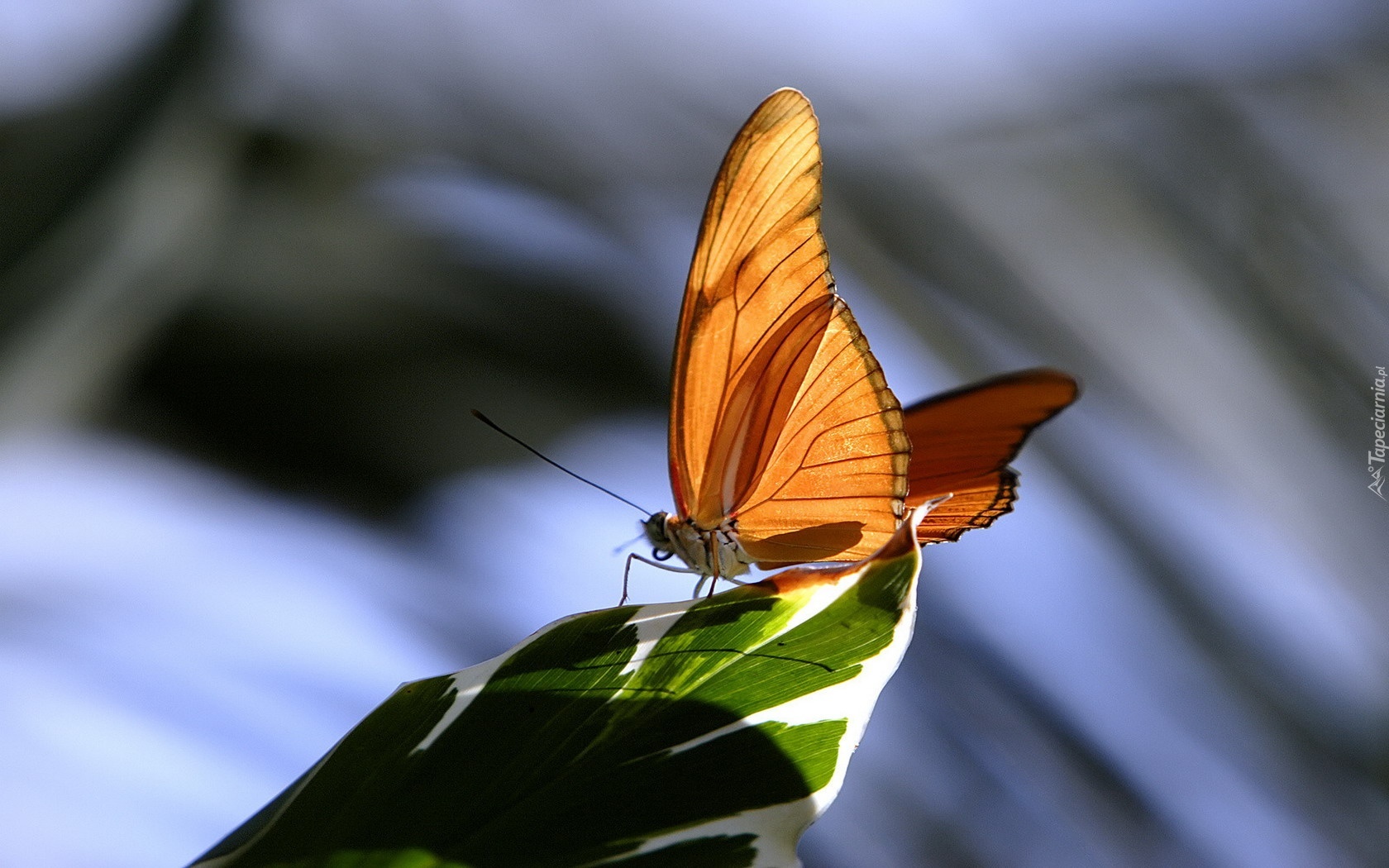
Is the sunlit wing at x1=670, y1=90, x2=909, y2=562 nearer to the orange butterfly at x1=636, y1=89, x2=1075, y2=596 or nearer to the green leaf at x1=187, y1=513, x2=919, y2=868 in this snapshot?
the orange butterfly at x1=636, y1=89, x2=1075, y2=596

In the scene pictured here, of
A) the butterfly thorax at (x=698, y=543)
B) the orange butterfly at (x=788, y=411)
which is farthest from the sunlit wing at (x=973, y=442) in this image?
the butterfly thorax at (x=698, y=543)

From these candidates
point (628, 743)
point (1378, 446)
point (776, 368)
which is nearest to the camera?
point (628, 743)

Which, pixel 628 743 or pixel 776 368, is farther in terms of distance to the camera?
pixel 776 368

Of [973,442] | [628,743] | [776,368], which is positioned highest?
[776,368]

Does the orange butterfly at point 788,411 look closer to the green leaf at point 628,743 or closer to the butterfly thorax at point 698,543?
the butterfly thorax at point 698,543

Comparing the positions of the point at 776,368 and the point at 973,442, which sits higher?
the point at 776,368

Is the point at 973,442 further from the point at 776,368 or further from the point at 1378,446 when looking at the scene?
the point at 1378,446

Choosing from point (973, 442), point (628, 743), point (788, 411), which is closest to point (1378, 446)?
point (973, 442)
